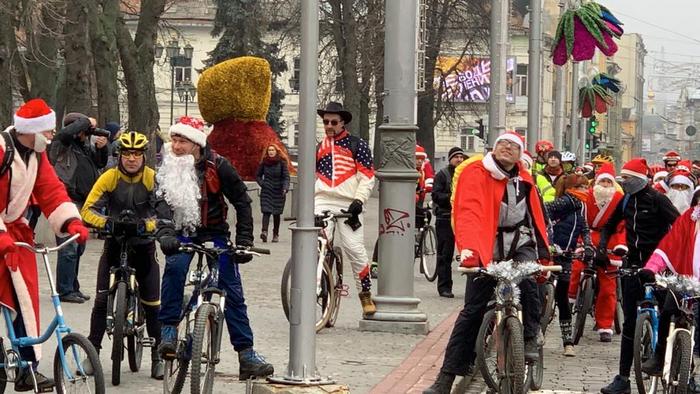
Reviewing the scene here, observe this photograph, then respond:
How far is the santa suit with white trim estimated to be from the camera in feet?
27.4

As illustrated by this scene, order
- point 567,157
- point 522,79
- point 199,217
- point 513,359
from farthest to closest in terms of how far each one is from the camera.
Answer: point 522,79 → point 567,157 → point 199,217 → point 513,359

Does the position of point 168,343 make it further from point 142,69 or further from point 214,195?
point 142,69

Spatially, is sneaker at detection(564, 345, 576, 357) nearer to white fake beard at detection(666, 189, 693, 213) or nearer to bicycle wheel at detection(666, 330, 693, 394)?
white fake beard at detection(666, 189, 693, 213)

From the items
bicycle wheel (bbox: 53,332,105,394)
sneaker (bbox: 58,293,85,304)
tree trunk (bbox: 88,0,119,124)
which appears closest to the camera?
bicycle wheel (bbox: 53,332,105,394)

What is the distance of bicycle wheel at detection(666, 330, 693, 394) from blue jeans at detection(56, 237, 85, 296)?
6692 millimetres

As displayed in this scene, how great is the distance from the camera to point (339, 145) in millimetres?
14055

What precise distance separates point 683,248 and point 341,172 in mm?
4144

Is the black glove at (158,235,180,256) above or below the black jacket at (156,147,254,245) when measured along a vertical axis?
below

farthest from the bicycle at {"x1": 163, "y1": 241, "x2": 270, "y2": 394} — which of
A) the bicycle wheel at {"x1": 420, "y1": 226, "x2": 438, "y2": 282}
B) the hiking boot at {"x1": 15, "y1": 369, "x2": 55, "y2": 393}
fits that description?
the bicycle wheel at {"x1": 420, "y1": 226, "x2": 438, "y2": 282}

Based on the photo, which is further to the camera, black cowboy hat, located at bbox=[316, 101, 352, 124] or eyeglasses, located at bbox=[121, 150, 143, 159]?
black cowboy hat, located at bbox=[316, 101, 352, 124]

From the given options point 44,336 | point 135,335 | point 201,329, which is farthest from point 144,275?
point 44,336

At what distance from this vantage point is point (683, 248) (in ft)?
34.7

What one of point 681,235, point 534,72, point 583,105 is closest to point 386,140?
point 681,235

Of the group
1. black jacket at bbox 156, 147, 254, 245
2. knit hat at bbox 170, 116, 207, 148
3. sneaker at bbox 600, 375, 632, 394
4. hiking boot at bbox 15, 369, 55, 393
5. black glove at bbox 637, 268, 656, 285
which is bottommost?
sneaker at bbox 600, 375, 632, 394
